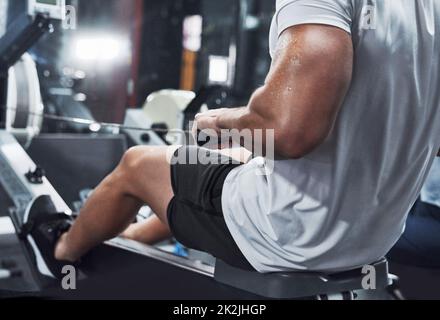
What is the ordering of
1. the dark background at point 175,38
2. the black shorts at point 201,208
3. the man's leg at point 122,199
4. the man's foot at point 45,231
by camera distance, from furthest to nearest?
the dark background at point 175,38 < the man's foot at point 45,231 < the man's leg at point 122,199 < the black shorts at point 201,208

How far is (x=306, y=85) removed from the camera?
1.08m

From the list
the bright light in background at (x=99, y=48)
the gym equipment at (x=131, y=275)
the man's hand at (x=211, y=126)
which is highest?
the bright light in background at (x=99, y=48)

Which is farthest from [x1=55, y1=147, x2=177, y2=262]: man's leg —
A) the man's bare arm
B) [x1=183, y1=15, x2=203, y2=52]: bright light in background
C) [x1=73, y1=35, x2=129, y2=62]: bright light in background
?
[x1=183, y1=15, x2=203, y2=52]: bright light in background

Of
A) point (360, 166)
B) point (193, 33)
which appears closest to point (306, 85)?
point (360, 166)

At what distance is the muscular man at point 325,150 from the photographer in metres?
1.09

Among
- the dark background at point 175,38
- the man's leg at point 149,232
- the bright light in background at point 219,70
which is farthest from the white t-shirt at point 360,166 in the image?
the dark background at point 175,38

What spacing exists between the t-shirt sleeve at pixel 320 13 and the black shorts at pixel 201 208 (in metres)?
0.45

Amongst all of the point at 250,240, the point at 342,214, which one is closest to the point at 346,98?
the point at 342,214

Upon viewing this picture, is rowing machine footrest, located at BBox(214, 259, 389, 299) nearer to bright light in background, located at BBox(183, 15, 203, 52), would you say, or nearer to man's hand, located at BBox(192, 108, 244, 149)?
man's hand, located at BBox(192, 108, 244, 149)

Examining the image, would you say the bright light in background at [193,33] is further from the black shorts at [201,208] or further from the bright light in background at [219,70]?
the black shorts at [201,208]

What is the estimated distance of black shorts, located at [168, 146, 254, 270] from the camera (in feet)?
4.54

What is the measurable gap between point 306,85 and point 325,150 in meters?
0.19
